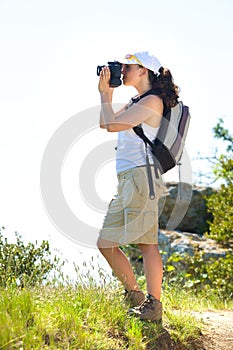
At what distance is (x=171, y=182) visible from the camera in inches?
443

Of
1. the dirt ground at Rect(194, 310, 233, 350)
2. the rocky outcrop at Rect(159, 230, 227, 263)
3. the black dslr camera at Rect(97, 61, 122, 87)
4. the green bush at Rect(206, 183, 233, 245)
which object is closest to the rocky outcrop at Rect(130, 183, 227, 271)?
the rocky outcrop at Rect(159, 230, 227, 263)

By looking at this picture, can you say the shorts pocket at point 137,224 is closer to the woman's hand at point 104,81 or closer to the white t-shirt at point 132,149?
the white t-shirt at point 132,149

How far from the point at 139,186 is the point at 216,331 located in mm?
1618

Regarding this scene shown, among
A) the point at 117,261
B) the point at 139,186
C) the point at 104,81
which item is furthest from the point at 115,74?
the point at 117,261

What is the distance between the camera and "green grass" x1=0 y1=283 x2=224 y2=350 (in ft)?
11.9

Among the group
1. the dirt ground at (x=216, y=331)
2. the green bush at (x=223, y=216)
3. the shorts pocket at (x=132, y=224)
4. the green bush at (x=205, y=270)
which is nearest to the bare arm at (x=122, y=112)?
the shorts pocket at (x=132, y=224)

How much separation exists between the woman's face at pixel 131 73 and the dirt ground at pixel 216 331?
7.44 ft

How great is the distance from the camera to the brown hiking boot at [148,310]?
451cm

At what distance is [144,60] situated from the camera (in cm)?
465

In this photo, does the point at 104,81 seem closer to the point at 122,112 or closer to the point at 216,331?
the point at 122,112

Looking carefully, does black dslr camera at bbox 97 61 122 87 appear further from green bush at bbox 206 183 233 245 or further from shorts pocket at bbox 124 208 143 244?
green bush at bbox 206 183 233 245

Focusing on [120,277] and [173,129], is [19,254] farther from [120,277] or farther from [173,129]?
[173,129]

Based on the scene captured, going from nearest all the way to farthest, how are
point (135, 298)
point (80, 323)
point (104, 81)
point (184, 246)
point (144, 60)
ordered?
point (80, 323), point (104, 81), point (144, 60), point (135, 298), point (184, 246)

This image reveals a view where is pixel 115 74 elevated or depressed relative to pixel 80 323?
elevated
